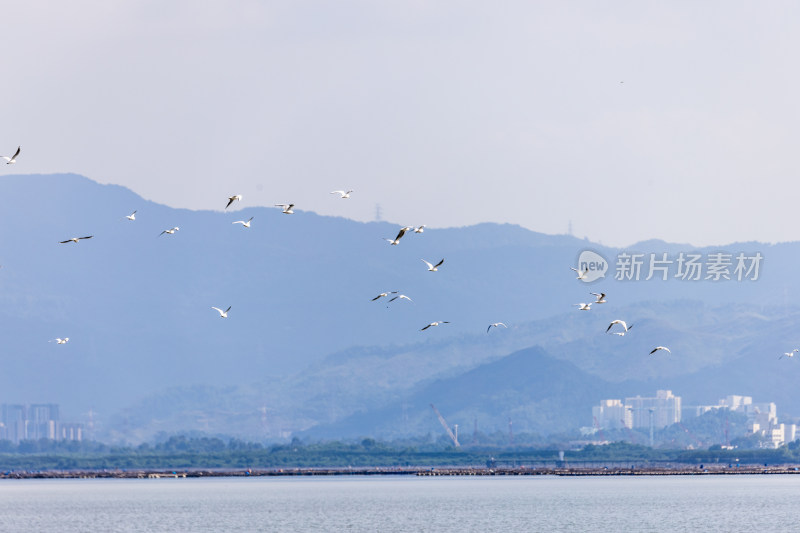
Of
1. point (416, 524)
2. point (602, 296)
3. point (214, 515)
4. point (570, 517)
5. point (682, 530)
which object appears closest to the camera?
point (602, 296)

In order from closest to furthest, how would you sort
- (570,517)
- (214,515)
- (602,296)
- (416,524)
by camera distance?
(602,296)
(416,524)
(570,517)
(214,515)

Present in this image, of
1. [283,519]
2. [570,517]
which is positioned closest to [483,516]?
[570,517]

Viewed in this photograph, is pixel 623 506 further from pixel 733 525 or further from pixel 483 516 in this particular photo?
pixel 733 525

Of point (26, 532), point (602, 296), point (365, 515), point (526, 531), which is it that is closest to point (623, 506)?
point (365, 515)

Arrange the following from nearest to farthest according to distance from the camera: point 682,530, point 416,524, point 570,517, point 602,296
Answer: point 602,296 → point 682,530 → point 416,524 → point 570,517

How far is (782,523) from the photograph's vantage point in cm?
16025

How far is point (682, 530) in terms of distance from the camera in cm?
15275

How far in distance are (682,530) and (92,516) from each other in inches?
3264

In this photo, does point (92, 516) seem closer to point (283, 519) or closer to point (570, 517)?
point (283, 519)

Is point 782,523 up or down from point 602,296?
down

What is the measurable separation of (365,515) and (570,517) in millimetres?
25743

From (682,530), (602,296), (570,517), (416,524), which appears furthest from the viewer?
(570,517)

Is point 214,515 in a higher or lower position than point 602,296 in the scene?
lower

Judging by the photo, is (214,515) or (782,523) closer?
(782,523)
